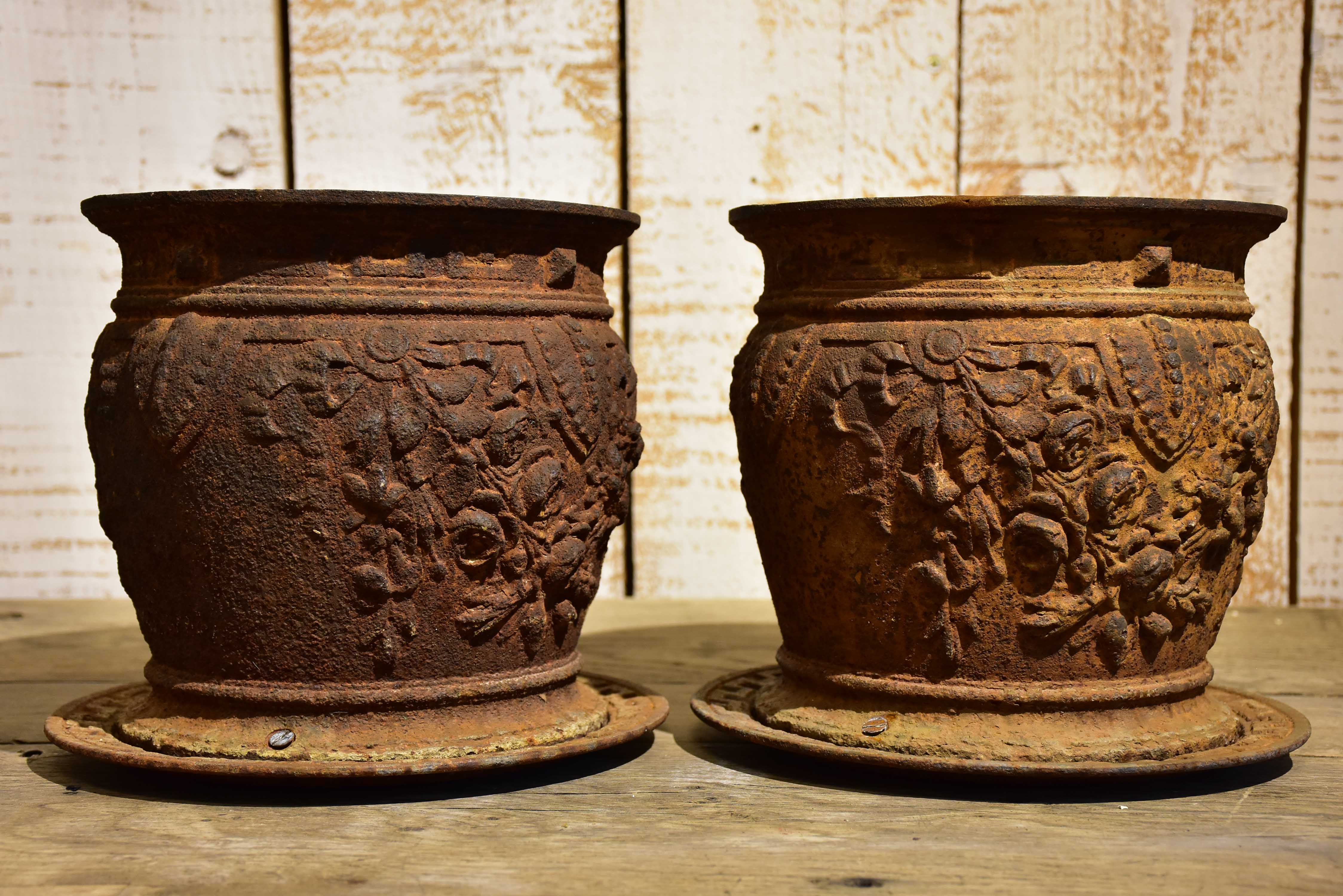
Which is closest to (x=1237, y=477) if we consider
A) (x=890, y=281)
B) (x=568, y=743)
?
(x=890, y=281)

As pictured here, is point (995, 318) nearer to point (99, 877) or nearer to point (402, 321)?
point (402, 321)

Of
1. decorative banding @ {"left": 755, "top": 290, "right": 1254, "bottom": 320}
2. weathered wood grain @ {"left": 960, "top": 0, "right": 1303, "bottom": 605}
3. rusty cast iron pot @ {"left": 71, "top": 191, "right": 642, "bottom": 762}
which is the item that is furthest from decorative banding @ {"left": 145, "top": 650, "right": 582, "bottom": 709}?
weathered wood grain @ {"left": 960, "top": 0, "right": 1303, "bottom": 605}

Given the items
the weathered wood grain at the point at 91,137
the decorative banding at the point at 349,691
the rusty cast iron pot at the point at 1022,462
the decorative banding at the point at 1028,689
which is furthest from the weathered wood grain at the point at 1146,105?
the decorative banding at the point at 349,691

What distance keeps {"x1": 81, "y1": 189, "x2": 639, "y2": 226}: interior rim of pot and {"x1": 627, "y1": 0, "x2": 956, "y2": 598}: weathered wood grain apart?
1.14 metres

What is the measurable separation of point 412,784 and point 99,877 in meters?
0.42

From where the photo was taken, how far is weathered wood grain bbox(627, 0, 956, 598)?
2.92 m

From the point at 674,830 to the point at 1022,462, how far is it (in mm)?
614

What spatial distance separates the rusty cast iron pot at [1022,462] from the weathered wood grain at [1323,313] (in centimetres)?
117

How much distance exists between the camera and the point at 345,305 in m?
1.80

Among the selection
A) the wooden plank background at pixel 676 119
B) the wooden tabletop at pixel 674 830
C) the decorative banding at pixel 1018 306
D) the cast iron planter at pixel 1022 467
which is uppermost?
the wooden plank background at pixel 676 119

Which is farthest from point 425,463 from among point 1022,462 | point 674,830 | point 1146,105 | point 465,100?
point 1146,105

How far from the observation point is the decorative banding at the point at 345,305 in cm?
180

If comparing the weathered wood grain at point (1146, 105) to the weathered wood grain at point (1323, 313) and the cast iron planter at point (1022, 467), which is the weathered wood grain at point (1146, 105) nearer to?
the weathered wood grain at point (1323, 313)

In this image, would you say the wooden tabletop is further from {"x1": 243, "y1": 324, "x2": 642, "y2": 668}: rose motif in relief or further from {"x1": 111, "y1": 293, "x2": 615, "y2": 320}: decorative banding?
{"x1": 111, "y1": 293, "x2": 615, "y2": 320}: decorative banding
